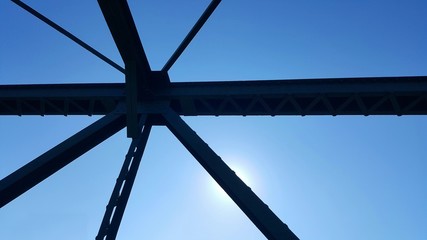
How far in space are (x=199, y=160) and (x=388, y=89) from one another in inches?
159

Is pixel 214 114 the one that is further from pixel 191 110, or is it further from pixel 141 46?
pixel 141 46

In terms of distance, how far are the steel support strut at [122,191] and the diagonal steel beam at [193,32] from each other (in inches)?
58.0

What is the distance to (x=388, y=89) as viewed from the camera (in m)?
8.37

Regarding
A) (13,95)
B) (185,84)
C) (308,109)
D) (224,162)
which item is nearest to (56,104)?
(13,95)

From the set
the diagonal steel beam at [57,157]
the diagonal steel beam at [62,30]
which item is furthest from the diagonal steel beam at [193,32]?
the diagonal steel beam at [57,157]

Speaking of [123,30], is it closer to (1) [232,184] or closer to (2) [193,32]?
(2) [193,32]

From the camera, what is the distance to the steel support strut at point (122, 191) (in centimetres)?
679

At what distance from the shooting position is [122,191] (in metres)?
7.54

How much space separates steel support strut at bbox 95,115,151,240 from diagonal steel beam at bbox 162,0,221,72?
4.83 ft

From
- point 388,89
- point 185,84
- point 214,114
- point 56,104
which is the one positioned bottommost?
point 388,89

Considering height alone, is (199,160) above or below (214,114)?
below

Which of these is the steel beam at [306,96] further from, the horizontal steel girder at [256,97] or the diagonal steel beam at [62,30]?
the diagonal steel beam at [62,30]

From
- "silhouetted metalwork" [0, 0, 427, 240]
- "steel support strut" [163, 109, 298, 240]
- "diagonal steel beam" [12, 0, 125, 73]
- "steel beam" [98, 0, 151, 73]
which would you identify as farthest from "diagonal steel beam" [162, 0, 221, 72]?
"steel support strut" [163, 109, 298, 240]

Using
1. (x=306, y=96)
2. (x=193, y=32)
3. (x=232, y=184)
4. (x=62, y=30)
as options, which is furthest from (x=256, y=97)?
(x=62, y=30)
